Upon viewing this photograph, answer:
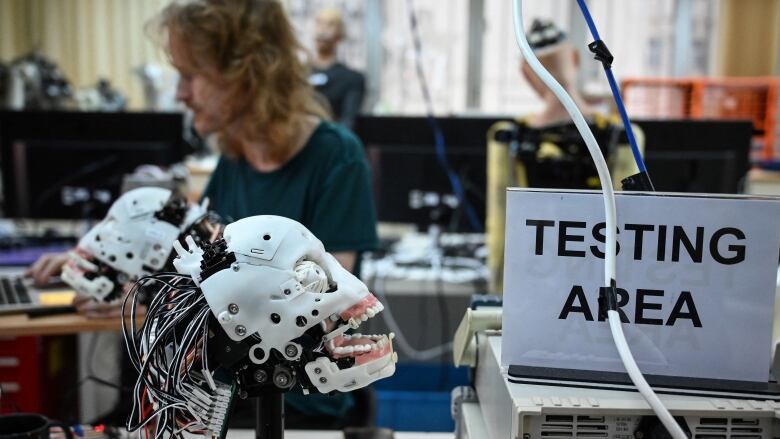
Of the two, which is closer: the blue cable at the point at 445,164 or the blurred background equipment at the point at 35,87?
the blue cable at the point at 445,164

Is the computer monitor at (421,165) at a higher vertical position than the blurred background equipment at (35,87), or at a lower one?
lower

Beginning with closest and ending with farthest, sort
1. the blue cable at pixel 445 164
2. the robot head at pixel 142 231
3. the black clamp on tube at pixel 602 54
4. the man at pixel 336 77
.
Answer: the black clamp on tube at pixel 602 54, the robot head at pixel 142 231, the blue cable at pixel 445 164, the man at pixel 336 77

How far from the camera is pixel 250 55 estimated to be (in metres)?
1.42

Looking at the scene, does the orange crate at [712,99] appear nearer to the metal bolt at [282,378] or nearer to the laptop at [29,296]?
the laptop at [29,296]

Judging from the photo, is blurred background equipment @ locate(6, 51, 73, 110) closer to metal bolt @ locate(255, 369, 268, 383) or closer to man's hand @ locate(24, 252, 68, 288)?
man's hand @ locate(24, 252, 68, 288)

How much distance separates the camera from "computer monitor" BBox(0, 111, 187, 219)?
210 centimetres

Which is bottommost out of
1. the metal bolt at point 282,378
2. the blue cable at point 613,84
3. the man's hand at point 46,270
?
the man's hand at point 46,270

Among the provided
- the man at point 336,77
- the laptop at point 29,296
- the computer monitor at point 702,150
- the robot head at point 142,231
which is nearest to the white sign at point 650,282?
the robot head at point 142,231

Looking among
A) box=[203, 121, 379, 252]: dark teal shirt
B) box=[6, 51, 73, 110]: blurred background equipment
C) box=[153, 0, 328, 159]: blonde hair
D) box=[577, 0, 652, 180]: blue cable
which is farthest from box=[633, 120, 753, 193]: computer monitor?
box=[6, 51, 73, 110]: blurred background equipment

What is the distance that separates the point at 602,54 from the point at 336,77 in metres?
3.54

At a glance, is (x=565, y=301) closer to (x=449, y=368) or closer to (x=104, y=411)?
(x=104, y=411)

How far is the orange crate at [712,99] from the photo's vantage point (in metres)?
3.52

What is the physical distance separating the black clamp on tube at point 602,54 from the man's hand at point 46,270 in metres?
1.21

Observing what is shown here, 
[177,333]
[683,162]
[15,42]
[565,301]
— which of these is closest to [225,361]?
[177,333]
